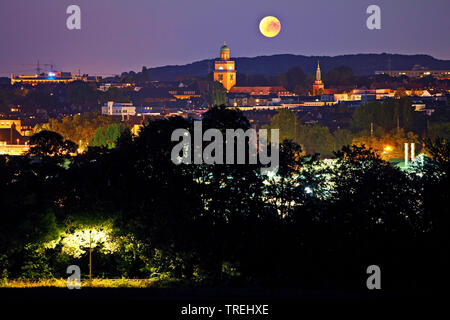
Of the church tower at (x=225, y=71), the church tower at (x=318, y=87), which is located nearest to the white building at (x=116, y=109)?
the church tower at (x=318, y=87)

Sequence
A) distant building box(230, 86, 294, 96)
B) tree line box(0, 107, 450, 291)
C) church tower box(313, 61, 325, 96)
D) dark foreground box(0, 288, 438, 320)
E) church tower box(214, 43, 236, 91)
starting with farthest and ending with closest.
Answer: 1. church tower box(214, 43, 236, 91)
2. distant building box(230, 86, 294, 96)
3. church tower box(313, 61, 325, 96)
4. tree line box(0, 107, 450, 291)
5. dark foreground box(0, 288, 438, 320)

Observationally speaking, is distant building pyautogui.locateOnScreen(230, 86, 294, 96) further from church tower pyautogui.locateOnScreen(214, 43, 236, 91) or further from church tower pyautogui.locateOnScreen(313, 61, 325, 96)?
church tower pyautogui.locateOnScreen(313, 61, 325, 96)

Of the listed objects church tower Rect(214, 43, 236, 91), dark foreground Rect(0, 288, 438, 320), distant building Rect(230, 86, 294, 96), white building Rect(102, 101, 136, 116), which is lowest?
dark foreground Rect(0, 288, 438, 320)

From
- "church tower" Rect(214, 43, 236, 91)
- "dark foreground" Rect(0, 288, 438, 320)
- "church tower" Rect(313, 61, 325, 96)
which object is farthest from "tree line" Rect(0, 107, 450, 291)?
"church tower" Rect(214, 43, 236, 91)

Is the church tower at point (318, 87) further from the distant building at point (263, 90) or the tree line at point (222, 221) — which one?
the tree line at point (222, 221)

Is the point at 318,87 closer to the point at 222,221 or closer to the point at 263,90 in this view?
the point at 263,90

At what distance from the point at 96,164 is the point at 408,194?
325 inches

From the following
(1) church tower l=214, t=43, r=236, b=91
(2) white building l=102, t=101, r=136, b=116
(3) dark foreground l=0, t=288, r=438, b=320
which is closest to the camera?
(3) dark foreground l=0, t=288, r=438, b=320
